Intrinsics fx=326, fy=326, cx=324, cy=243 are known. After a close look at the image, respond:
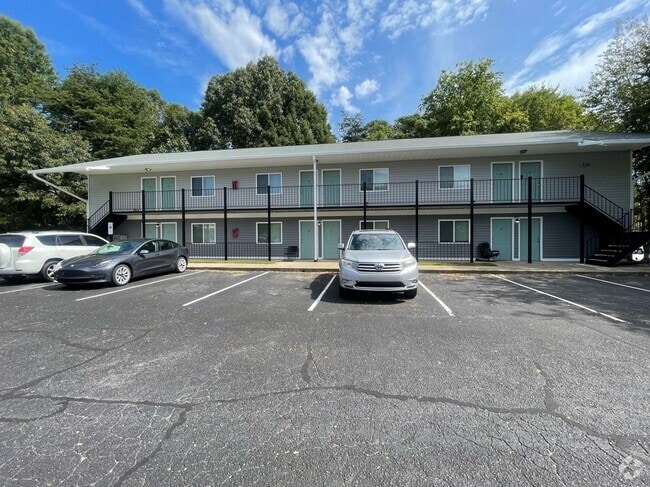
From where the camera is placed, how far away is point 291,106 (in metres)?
31.5

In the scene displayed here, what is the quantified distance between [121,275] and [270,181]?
32.6 ft

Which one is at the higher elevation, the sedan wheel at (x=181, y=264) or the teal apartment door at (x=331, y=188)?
the teal apartment door at (x=331, y=188)

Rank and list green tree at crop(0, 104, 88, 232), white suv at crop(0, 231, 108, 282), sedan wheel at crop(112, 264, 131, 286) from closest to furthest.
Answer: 1. sedan wheel at crop(112, 264, 131, 286)
2. white suv at crop(0, 231, 108, 282)
3. green tree at crop(0, 104, 88, 232)

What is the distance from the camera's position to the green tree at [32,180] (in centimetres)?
2044

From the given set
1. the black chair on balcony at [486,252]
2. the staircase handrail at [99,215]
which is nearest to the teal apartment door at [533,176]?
the black chair on balcony at [486,252]

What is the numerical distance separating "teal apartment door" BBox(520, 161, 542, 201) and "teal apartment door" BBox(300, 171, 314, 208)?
10319 millimetres

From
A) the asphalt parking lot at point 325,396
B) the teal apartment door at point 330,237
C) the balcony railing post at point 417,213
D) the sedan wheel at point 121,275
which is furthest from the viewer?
the teal apartment door at point 330,237

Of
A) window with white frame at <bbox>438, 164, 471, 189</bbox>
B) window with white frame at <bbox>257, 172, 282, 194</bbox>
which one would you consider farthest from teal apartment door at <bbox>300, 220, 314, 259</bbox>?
window with white frame at <bbox>438, 164, 471, 189</bbox>

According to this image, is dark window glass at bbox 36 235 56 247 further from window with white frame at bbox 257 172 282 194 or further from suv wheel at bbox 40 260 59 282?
window with white frame at bbox 257 172 282 194

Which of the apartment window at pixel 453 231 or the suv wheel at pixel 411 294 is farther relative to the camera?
the apartment window at pixel 453 231

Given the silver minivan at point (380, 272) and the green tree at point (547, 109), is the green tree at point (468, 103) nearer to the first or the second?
the green tree at point (547, 109)

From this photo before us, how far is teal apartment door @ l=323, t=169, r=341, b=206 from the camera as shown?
17094mm

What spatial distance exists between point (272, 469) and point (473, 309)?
560 cm

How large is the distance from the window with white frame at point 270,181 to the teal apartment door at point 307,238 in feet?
7.66
